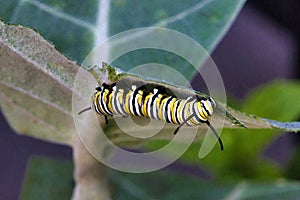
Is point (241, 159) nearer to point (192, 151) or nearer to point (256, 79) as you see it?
point (192, 151)

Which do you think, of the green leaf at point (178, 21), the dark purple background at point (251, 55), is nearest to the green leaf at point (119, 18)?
the green leaf at point (178, 21)

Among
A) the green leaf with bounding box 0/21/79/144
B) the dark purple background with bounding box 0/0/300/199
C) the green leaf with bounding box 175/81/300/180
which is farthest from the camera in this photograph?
the dark purple background with bounding box 0/0/300/199

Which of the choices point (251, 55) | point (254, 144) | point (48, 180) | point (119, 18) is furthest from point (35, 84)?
point (251, 55)

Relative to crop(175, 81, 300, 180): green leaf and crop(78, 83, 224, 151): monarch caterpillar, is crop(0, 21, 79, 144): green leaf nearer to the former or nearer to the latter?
crop(78, 83, 224, 151): monarch caterpillar

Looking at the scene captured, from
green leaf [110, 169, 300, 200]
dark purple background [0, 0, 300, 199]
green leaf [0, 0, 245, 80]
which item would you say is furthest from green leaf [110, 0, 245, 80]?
dark purple background [0, 0, 300, 199]

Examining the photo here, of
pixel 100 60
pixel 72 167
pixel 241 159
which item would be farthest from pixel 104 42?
pixel 241 159
